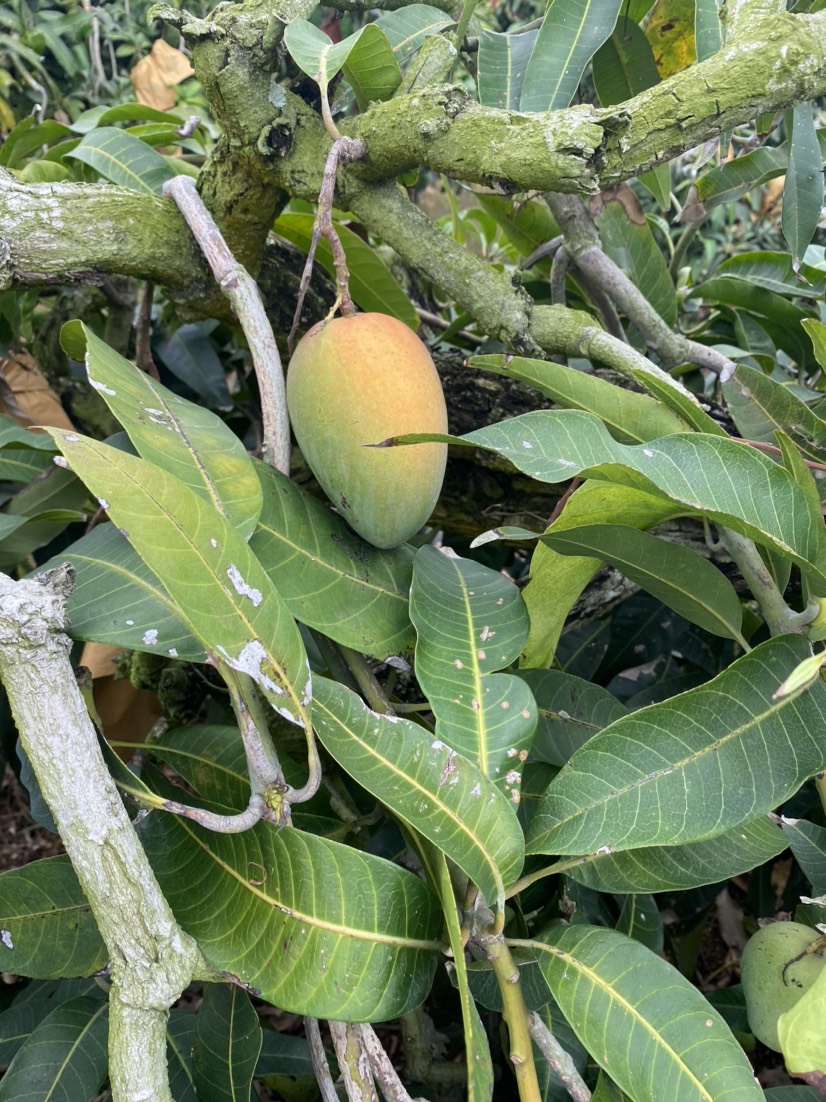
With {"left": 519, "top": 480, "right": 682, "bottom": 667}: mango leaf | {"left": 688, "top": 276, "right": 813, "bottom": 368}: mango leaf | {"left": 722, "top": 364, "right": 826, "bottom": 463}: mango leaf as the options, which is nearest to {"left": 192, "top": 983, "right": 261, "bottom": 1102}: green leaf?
{"left": 519, "top": 480, "right": 682, "bottom": 667}: mango leaf

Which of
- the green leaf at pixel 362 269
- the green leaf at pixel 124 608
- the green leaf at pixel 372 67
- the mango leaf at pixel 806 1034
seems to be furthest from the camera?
the green leaf at pixel 362 269

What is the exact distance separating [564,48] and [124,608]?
608 millimetres

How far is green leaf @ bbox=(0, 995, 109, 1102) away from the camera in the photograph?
587 mm

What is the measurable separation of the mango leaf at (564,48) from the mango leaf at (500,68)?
62 mm

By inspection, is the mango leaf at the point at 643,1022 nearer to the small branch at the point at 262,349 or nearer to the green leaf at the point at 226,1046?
the green leaf at the point at 226,1046

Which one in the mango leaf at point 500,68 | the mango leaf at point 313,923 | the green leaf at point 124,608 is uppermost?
the mango leaf at point 500,68

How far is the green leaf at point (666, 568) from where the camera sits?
563mm

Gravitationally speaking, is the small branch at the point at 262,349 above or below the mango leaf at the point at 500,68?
below

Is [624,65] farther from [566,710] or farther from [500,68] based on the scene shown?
[566,710]

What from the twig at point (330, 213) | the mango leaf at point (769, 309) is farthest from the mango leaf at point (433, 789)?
the mango leaf at point (769, 309)

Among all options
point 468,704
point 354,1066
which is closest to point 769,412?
point 468,704

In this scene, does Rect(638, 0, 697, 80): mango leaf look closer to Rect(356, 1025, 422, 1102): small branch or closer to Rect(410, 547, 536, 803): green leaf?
Rect(410, 547, 536, 803): green leaf

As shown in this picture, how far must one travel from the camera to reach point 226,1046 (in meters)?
0.59

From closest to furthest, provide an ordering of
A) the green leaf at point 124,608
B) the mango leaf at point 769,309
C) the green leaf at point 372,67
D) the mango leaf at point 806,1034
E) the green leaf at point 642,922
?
the mango leaf at point 806,1034 < the green leaf at point 124,608 < the green leaf at point 372,67 < the green leaf at point 642,922 < the mango leaf at point 769,309
